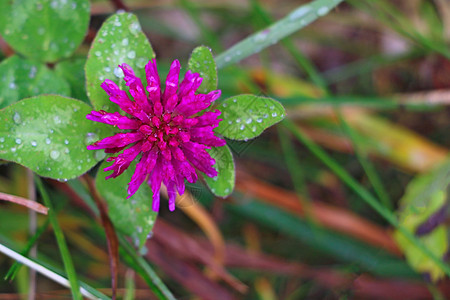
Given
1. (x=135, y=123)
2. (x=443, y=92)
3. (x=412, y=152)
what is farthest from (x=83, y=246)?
(x=443, y=92)

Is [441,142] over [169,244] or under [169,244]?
over

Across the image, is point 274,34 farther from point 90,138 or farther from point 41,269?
point 41,269

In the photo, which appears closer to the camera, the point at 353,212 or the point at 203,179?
the point at 203,179

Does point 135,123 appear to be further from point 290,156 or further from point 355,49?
point 355,49

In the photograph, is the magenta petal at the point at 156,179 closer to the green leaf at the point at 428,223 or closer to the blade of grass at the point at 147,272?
the blade of grass at the point at 147,272

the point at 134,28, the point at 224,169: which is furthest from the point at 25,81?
the point at 224,169

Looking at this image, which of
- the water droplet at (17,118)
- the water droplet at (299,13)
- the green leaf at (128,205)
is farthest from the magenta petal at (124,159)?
the water droplet at (299,13)

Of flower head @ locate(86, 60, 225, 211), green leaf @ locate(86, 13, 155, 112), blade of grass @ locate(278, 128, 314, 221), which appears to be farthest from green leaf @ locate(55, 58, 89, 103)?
blade of grass @ locate(278, 128, 314, 221)

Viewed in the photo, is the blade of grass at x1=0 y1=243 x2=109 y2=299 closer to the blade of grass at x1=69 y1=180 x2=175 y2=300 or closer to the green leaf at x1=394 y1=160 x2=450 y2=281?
the blade of grass at x1=69 y1=180 x2=175 y2=300
